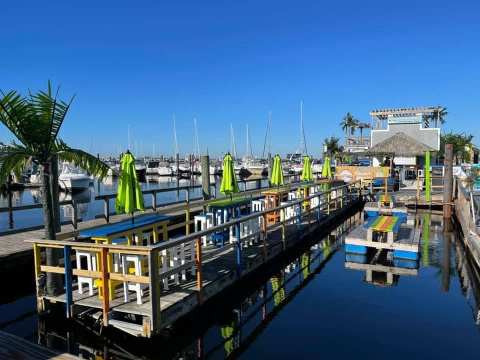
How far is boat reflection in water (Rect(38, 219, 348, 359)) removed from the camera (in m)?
5.78

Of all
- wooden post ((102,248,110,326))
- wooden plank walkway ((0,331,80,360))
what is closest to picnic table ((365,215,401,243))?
wooden post ((102,248,110,326))

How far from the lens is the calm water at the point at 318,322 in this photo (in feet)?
19.1

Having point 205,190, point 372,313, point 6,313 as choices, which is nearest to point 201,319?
point 372,313

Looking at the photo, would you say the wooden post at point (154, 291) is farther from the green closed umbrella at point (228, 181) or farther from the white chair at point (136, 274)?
the green closed umbrella at point (228, 181)

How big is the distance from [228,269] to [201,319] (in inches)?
49.7

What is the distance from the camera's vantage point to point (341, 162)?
115 feet

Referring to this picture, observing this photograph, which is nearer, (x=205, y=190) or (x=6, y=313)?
(x=6, y=313)

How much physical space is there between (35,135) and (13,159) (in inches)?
19.8

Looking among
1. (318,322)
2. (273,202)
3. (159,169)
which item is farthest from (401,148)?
(159,169)

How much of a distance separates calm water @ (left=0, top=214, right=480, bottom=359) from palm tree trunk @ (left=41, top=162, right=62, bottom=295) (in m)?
0.66

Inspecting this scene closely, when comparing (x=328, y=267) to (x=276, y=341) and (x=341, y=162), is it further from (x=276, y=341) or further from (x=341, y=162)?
(x=341, y=162)

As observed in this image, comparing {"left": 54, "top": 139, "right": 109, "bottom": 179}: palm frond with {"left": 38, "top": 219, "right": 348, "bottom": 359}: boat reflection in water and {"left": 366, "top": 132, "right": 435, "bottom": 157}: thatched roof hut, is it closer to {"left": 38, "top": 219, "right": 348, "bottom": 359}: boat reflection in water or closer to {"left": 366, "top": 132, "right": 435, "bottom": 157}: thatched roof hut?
{"left": 38, "top": 219, "right": 348, "bottom": 359}: boat reflection in water

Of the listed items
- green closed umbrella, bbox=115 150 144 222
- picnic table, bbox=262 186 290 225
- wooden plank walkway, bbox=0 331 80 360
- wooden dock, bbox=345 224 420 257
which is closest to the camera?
wooden plank walkway, bbox=0 331 80 360

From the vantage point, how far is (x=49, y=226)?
254 inches
